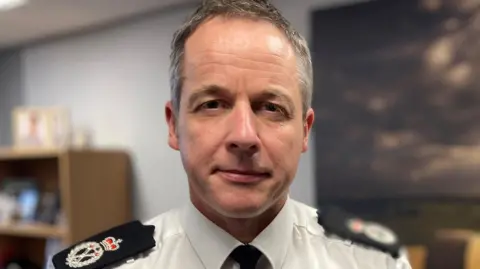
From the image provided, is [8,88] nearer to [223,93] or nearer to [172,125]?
[172,125]

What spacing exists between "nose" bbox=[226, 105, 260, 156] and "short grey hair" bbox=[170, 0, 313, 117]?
0.12 m

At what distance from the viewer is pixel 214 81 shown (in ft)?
2.62

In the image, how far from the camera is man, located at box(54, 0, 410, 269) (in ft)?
2.59

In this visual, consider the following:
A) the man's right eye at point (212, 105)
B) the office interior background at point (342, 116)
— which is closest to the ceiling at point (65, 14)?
the office interior background at point (342, 116)

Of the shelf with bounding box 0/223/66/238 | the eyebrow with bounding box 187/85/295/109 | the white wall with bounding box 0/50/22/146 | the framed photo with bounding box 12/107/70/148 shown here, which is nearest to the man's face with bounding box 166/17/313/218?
the eyebrow with bounding box 187/85/295/109

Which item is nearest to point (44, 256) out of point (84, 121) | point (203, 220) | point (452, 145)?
point (84, 121)

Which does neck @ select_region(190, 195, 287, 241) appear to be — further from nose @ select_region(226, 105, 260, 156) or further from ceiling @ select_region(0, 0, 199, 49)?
ceiling @ select_region(0, 0, 199, 49)

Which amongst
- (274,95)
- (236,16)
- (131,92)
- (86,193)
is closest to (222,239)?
(274,95)

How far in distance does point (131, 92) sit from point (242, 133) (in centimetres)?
216

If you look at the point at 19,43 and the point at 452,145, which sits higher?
the point at 19,43

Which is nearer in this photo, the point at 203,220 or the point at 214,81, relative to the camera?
the point at 214,81

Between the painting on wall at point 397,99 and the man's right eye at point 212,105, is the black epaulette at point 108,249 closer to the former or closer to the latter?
the man's right eye at point 212,105

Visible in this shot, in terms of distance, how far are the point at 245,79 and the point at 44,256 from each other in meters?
→ 2.78

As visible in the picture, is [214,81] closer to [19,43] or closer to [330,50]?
[330,50]
